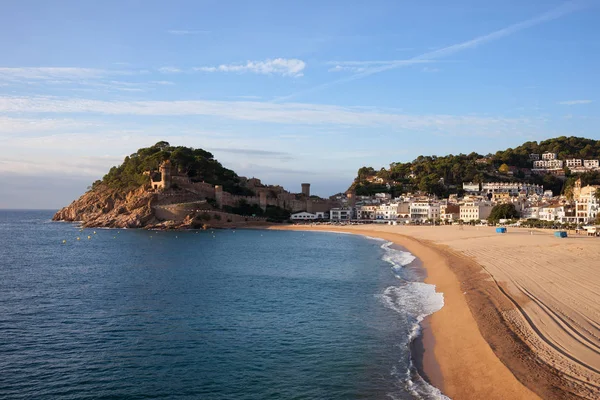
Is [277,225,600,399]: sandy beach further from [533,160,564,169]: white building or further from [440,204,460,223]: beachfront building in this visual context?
[533,160,564,169]: white building

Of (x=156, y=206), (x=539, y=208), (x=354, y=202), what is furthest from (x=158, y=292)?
(x=354, y=202)

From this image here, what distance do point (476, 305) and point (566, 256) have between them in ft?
37.1

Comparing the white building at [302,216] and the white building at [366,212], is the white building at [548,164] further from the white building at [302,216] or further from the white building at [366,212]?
the white building at [302,216]

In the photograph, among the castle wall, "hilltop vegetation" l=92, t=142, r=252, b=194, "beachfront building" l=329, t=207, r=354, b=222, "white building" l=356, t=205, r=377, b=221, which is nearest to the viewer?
the castle wall

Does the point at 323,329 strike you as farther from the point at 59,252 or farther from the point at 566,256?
the point at 59,252

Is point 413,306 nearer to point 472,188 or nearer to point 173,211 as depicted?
point 173,211

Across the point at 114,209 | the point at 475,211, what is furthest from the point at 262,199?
the point at 475,211

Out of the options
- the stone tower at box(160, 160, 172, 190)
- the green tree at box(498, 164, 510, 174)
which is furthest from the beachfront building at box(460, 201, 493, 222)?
the green tree at box(498, 164, 510, 174)

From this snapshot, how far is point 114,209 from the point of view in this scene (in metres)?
71.6

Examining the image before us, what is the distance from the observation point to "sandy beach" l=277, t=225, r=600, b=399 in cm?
950

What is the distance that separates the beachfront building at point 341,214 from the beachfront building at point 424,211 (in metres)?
10.4

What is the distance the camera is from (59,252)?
120 feet

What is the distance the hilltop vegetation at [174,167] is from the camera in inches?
3093

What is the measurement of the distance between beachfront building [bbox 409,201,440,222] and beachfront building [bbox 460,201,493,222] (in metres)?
5.23
